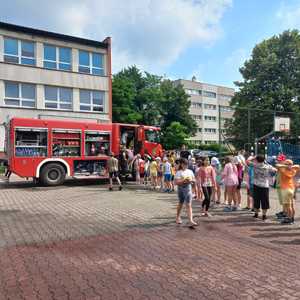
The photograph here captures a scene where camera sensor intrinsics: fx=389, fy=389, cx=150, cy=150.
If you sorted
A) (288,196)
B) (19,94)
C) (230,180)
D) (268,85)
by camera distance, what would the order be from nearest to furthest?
(288,196), (230,180), (19,94), (268,85)

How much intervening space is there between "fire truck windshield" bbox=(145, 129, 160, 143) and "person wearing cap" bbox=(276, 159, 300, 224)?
37.9 feet

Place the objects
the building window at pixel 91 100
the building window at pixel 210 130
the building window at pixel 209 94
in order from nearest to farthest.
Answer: the building window at pixel 91 100
the building window at pixel 210 130
the building window at pixel 209 94

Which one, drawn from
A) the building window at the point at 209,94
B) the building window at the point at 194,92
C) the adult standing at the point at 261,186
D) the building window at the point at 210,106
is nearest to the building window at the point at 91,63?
the adult standing at the point at 261,186

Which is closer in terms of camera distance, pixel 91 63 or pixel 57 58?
pixel 57 58

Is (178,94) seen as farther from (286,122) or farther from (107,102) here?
(286,122)

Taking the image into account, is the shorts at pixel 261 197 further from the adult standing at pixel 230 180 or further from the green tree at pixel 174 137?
the green tree at pixel 174 137

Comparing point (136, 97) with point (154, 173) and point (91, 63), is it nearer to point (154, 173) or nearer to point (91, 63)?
point (91, 63)

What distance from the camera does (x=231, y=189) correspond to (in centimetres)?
1104

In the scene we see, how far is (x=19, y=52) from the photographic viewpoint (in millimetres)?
30453

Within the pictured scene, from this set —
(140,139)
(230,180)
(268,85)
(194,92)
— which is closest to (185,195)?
(230,180)

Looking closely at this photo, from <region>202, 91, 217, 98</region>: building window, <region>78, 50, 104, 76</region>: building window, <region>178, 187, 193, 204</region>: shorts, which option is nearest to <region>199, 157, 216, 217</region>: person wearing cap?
<region>178, 187, 193, 204</region>: shorts

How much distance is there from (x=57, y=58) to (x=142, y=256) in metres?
28.4

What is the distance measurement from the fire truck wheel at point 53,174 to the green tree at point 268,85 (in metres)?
23.4

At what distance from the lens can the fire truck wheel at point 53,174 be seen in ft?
57.4
